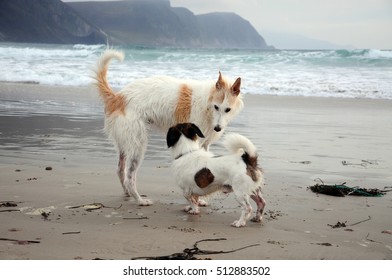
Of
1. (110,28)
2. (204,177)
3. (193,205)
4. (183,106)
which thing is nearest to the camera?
(204,177)

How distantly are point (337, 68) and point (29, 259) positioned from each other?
21.8 m

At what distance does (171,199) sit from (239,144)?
1.26 m

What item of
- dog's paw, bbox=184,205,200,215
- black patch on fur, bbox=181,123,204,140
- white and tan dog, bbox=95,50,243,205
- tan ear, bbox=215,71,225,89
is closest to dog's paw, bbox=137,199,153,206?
white and tan dog, bbox=95,50,243,205

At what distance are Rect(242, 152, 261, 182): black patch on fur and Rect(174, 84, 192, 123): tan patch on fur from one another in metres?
1.06

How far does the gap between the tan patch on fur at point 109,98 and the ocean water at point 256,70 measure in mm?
8776

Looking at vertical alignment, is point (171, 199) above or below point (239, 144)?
below

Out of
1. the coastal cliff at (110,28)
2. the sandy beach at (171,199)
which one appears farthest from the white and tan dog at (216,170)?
the coastal cliff at (110,28)

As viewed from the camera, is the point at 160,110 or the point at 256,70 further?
the point at 256,70

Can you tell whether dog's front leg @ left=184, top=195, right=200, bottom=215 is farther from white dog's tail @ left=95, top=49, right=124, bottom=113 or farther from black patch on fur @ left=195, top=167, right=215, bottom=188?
white dog's tail @ left=95, top=49, right=124, bottom=113

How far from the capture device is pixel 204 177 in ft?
15.7

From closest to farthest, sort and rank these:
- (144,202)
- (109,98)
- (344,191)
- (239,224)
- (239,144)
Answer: (239,224)
(239,144)
(144,202)
(344,191)
(109,98)

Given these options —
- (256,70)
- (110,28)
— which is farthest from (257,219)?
(256,70)

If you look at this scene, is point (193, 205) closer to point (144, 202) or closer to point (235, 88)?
point (144, 202)
